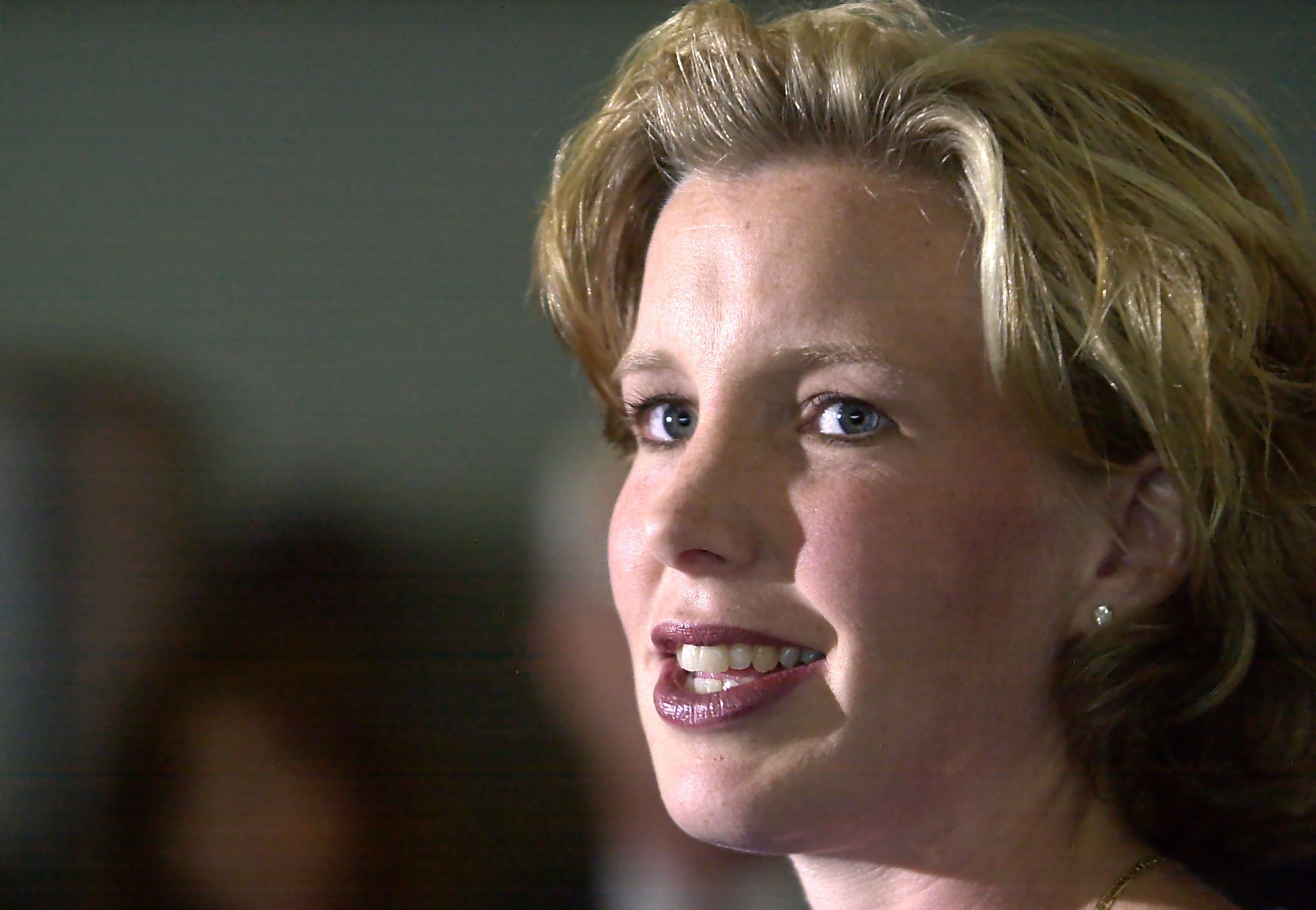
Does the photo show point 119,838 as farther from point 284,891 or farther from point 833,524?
point 833,524

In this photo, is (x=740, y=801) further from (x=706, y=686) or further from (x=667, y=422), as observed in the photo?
(x=667, y=422)

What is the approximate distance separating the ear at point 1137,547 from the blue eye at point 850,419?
0.17 m

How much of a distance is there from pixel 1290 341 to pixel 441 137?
0.72m

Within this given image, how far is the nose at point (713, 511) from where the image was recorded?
0.69 m

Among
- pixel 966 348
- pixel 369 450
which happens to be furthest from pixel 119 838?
pixel 966 348

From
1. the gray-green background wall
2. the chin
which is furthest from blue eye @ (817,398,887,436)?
the gray-green background wall

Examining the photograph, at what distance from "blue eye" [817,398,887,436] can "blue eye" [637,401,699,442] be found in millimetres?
139

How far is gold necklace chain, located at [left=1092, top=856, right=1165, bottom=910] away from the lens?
750 mm

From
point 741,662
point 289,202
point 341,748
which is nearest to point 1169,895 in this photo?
point 741,662

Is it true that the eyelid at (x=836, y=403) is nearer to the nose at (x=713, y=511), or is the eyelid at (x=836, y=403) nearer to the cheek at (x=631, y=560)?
the nose at (x=713, y=511)

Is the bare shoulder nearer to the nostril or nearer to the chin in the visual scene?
the chin

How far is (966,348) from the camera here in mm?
707

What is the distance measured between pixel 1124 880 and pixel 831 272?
1.58 ft

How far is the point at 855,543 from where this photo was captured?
68 cm
